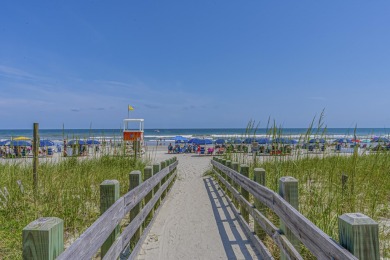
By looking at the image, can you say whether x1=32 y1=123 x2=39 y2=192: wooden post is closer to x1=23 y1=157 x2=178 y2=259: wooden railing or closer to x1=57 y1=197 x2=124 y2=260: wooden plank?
x1=23 y1=157 x2=178 y2=259: wooden railing

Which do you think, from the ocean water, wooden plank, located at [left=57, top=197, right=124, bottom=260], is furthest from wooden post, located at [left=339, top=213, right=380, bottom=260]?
the ocean water

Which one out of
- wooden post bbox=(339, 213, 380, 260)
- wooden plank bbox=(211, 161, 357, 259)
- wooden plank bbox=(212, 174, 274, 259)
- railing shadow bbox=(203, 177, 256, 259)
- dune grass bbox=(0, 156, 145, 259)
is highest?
wooden post bbox=(339, 213, 380, 260)

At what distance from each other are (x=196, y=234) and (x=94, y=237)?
Answer: 278 centimetres

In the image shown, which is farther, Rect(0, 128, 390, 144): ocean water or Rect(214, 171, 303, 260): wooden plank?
Rect(0, 128, 390, 144): ocean water

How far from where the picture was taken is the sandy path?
3664 millimetres

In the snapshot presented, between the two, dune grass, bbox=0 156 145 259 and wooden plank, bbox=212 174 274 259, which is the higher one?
dune grass, bbox=0 156 145 259

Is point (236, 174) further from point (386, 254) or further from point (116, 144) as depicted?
point (116, 144)

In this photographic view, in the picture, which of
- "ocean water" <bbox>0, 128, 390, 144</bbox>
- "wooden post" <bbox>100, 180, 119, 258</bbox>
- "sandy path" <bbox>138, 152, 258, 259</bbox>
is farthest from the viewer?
"ocean water" <bbox>0, 128, 390, 144</bbox>

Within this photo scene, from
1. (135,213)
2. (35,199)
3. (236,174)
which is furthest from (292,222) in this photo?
(35,199)

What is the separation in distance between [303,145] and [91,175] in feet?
13.7

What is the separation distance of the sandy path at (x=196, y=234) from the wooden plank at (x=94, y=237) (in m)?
1.32

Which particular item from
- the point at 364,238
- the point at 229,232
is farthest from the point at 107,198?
the point at 229,232

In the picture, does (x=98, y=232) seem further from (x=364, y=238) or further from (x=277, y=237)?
(x=277, y=237)

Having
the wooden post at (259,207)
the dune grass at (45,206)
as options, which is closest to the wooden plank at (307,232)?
the wooden post at (259,207)
